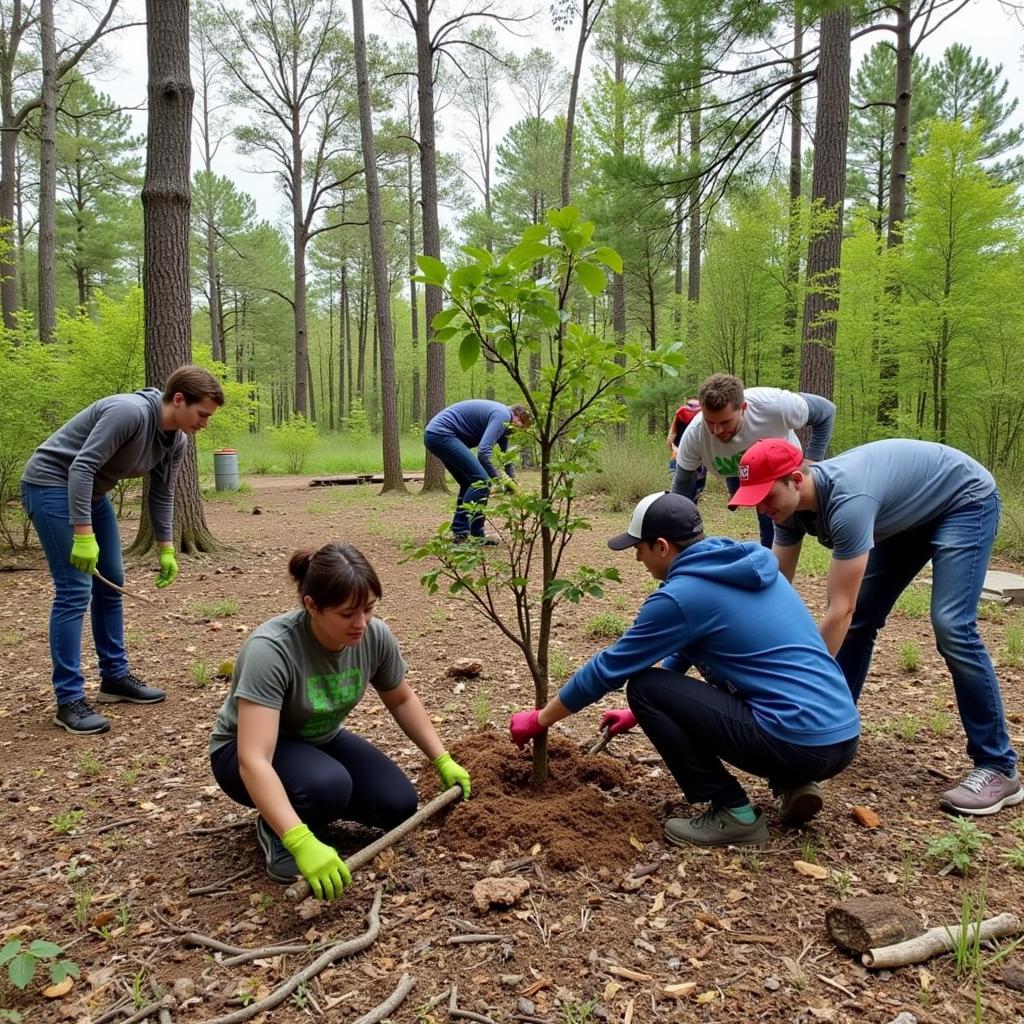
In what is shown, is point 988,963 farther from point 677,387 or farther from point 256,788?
point 677,387

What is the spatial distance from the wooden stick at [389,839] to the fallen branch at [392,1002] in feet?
1.23

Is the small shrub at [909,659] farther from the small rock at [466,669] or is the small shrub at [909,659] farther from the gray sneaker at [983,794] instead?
the small rock at [466,669]

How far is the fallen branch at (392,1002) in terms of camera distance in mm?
1540

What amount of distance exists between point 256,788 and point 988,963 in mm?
1849

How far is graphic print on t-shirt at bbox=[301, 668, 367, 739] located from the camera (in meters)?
2.15

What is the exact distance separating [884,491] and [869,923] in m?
1.39

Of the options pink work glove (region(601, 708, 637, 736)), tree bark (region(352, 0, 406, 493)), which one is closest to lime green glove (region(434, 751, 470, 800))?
pink work glove (region(601, 708, 637, 736))

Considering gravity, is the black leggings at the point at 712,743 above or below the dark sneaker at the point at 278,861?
above

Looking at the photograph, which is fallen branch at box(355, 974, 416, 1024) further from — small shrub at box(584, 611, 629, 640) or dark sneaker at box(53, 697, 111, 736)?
small shrub at box(584, 611, 629, 640)

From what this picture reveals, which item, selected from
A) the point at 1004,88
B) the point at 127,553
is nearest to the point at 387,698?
the point at 127,553

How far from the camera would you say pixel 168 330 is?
606cm

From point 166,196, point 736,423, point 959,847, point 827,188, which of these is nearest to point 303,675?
point 959,847

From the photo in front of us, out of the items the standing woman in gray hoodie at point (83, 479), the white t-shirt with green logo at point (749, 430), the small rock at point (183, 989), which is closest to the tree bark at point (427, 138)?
the white t-shirt with green logo at point (749, 430)

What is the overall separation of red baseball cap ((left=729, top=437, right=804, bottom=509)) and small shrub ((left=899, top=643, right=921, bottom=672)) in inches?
87.1
